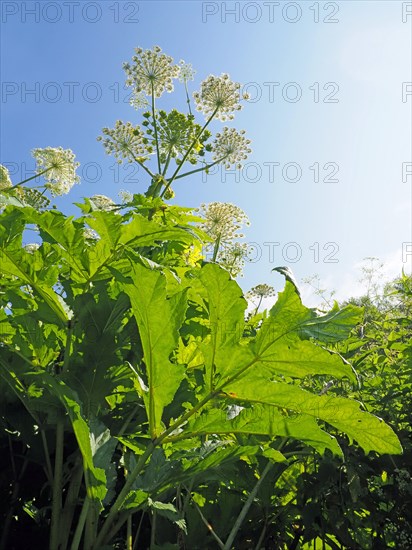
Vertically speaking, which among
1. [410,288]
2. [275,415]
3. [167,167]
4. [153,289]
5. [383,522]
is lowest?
[383,522]

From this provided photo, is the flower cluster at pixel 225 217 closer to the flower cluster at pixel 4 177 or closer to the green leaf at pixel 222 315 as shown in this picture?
the flower cluster at pixel 4 177

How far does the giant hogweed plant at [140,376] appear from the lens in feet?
3.34

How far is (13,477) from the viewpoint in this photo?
1445 millimetres

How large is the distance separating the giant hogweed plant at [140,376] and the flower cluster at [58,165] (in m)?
3.24

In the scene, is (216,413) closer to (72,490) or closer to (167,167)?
(72,490)

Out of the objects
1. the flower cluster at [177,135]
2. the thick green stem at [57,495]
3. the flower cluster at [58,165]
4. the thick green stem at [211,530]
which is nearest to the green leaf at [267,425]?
the thick green stem at [57,495]

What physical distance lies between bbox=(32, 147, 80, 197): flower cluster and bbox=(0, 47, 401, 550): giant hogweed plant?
3.24 metres

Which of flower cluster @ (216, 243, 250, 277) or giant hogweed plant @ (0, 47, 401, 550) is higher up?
flower cluster @ (216, 243, 250, 277)

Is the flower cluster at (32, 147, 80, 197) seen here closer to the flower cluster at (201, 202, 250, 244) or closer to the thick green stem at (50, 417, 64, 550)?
the flower cluster at (201, 202, 250, 244)

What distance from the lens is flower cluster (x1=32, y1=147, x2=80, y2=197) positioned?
4.65 meters

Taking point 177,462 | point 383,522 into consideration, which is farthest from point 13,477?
point 383,522

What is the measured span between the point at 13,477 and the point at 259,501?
74cm

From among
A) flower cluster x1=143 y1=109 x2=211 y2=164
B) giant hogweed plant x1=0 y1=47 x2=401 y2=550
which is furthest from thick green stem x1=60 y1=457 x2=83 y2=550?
flower cluster x1=143 y1=109 x2=211 y2=164

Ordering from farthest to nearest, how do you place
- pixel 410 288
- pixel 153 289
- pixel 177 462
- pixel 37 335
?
pixel 410 288 < pixel 37 335 < pixel 177 462 < pixel 153 289
